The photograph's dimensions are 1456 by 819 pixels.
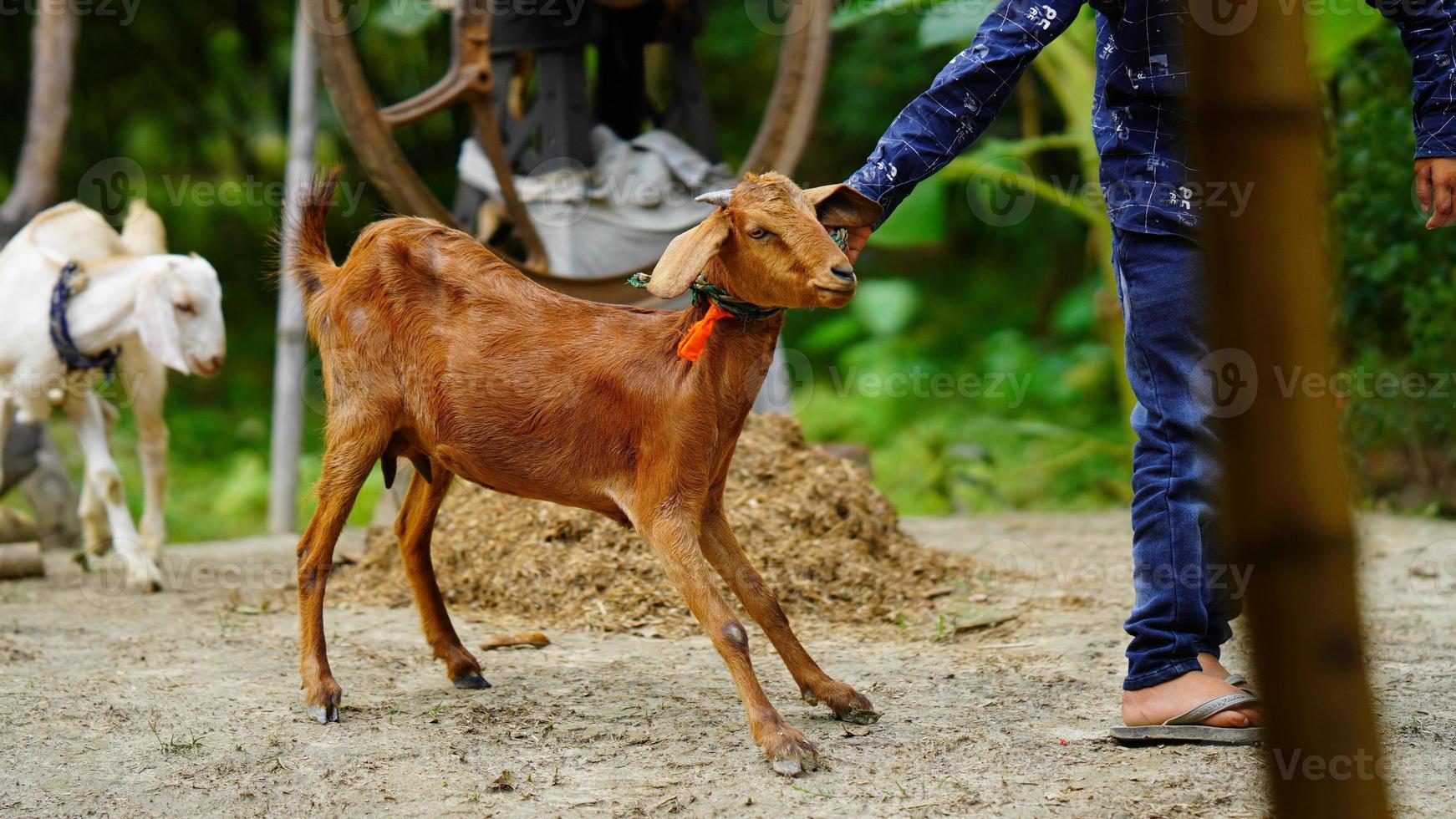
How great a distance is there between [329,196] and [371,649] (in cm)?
130

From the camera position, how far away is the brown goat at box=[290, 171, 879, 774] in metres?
2.73

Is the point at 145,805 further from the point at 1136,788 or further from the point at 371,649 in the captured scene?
the point at 1136,788

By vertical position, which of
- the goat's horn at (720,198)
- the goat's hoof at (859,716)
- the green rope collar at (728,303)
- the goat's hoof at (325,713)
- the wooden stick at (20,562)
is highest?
the goat's horn at (720,198)

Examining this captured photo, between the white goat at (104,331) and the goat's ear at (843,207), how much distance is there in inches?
114

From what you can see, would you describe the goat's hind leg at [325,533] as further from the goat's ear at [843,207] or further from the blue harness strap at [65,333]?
the blue harness strap at [65,333]

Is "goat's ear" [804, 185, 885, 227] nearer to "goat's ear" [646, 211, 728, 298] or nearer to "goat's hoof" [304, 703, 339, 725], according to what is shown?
"goat's ear" [646, 211, 728, 298]

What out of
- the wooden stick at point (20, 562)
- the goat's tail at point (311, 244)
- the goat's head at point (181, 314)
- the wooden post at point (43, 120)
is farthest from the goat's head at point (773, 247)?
the wooden post at point (43, 120)

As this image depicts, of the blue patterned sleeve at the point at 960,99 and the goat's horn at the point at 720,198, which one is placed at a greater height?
the blue patterned sleeve at the point at 960,99

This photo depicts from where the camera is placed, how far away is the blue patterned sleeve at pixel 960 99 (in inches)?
111

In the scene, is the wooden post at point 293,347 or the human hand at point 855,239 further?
the wooden post at point 293,347

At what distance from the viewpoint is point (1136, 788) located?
252 centimetres

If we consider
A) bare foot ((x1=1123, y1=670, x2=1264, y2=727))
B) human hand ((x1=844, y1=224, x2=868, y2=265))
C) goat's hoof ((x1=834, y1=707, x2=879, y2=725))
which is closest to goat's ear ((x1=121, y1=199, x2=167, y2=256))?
human hand ((x1=844, y1=224, x2=868, y2=265))

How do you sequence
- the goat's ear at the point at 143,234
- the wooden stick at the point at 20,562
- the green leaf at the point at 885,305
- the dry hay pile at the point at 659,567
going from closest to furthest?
the dry hay pile at the point at 659,567
the wooden stick at the point at 20,562
the goat's ear at the point at 143,234
the green leaf at the point at 885,305

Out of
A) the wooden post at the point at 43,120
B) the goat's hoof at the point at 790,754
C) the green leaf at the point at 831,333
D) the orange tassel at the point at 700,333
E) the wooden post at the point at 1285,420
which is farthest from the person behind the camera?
the green leaf at the point at 831,333
